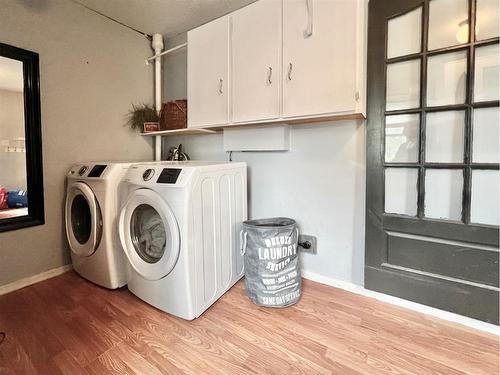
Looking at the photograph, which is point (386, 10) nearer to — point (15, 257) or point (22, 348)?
point (22, 348)

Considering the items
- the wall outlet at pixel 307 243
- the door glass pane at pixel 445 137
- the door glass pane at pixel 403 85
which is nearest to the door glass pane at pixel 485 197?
the door glass pane at pixel 445 137

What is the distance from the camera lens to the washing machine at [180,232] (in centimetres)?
129

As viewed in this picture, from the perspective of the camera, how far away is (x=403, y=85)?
1431 mm

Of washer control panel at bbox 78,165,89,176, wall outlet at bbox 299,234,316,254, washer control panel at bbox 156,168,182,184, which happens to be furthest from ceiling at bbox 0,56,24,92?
wall outlet at bbox 299,234,316,254

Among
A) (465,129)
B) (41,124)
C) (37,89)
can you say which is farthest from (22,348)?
(465,129)

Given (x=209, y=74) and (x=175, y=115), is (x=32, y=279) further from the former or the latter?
(x=209, y=74)

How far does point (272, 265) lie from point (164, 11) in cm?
216

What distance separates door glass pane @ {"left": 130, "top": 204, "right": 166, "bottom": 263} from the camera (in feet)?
4.80

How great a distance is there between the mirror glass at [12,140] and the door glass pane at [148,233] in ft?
3.03

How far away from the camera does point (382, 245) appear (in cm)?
152

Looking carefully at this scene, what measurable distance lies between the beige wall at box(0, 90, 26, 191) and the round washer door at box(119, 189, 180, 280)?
88cm

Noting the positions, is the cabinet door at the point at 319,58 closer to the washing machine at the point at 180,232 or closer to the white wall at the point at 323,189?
the white wall at the point at 323,189

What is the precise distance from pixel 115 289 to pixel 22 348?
1.81ft

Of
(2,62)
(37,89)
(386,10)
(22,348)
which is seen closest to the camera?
(22,348)
